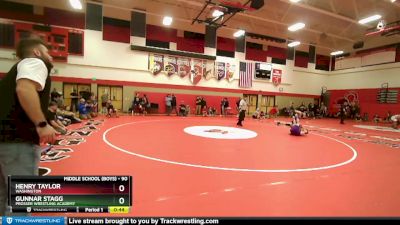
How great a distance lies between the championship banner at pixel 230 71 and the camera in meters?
19.6

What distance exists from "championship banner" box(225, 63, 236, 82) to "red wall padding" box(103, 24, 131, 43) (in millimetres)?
8112

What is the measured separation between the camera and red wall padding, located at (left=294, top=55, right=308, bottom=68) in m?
22.6

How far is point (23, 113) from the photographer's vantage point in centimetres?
163

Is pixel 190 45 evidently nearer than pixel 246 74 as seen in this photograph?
Yes

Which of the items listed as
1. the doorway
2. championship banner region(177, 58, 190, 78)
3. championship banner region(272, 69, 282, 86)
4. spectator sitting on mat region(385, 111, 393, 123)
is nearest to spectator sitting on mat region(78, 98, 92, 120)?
the doorway

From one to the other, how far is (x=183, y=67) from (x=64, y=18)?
27.5 ft

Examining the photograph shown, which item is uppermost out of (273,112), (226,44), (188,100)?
(226,44)

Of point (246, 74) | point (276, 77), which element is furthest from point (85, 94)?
point (276, 77)

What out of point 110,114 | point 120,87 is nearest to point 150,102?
point 120,87

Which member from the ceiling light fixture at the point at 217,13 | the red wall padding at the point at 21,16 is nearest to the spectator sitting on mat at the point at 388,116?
the ceiling light fixture at the point at 217,13

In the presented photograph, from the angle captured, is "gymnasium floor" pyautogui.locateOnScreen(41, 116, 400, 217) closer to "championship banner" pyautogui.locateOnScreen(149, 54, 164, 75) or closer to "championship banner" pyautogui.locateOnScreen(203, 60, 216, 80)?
"championship banner" pyautogui.locateOnScreen(149, 54, 164, 75)

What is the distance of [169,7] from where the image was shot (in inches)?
643

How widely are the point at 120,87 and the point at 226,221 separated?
54.0 feet
